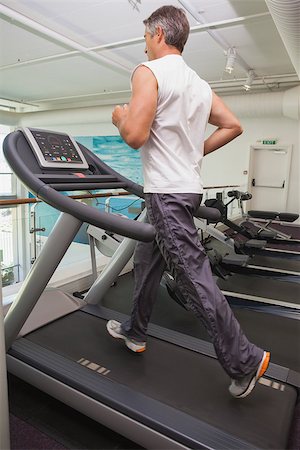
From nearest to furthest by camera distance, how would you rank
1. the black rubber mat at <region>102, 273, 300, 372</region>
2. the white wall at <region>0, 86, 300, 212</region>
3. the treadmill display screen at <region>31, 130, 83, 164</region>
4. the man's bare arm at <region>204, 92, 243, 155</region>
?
the man's bare arm at <region>204, 92, 243, 155</region> → the treadmill display screen at <region>31, 130, 83, 164</region> → the black rubber mat at <region>102, 273, 300, 372</region> → the white wall at <region>0, 86, 300, 212</region>

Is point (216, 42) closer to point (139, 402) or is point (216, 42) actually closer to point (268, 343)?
point (268, 343)

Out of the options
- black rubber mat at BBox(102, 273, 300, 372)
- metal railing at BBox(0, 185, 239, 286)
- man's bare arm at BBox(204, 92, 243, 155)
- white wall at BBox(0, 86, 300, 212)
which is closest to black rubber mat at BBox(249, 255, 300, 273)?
black rubber mat at BBox(102, 273, 300, 372)

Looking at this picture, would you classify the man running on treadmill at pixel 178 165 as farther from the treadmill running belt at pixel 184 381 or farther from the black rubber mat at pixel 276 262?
the black rubber mat at pixel 276 262

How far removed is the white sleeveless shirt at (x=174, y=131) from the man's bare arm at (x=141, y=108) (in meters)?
0.04

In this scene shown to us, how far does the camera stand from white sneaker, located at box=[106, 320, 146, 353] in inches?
66.3

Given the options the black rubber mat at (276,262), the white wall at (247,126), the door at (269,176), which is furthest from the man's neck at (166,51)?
the door at (269,176)

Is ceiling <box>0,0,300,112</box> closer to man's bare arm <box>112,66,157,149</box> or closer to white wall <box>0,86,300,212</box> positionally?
white wall <box>0,86,300,212</box>

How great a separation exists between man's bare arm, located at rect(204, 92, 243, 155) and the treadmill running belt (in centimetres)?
107

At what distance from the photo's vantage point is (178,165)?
1.34 m

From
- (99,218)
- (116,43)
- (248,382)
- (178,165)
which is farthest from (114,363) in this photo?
(116,43)

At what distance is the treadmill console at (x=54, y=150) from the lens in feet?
5.23

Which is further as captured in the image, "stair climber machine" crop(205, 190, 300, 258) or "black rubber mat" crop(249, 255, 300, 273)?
"stair climber machine" crop(205, 190, 300, 258)

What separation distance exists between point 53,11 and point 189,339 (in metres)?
4.28

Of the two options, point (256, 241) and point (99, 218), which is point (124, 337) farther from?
point (256, 241)
